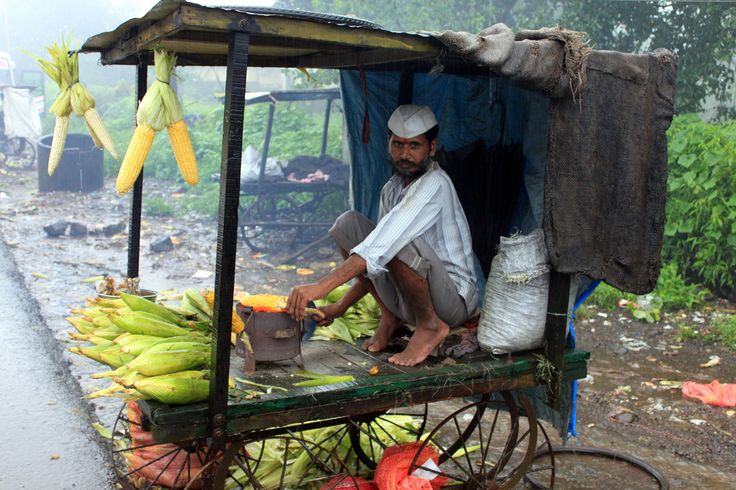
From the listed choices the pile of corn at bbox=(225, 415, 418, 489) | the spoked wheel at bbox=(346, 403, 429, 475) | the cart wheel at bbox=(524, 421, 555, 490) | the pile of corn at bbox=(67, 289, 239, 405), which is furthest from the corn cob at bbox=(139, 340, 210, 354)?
the cart wheel at bbox=(524, 421, 555, 490)

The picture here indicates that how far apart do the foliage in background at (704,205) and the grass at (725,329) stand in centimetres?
67

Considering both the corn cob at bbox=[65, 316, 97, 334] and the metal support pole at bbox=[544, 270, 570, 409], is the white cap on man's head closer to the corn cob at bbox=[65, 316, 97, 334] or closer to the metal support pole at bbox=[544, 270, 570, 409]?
the metal support pole at bbox=[544, 270, 570, 409]

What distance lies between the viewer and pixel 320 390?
10.7 ft

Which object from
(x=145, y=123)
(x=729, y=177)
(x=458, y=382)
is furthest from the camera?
(x=729, y=177)

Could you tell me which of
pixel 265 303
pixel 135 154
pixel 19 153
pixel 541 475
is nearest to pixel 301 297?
pixel 265 303

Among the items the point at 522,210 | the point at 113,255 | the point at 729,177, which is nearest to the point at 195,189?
the point at 113,255

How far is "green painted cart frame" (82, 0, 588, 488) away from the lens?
9.30ft

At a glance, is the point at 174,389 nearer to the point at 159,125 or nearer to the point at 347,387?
the point at 347,387

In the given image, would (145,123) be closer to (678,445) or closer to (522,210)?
(522,210)

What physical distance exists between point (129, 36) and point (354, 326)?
2.10 metres

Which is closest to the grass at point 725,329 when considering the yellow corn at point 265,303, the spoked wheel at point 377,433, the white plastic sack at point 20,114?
the spoked wheel at point 377,433

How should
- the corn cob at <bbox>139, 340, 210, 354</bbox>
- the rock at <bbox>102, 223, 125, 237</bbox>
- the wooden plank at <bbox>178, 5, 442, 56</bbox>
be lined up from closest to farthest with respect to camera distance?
the wooden plank at <bbox>178, 5, 442, 56</bbox> → the corn cob at <bbox>139, 340, 210, 354</bbox> → the rock at <bbox>102, 223, 125, 237</bbox>

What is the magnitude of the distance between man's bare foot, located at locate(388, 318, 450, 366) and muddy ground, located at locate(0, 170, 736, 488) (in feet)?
4.92

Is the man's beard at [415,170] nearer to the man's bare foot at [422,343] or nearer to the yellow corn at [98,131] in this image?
the man's bare foot at [422,343]
